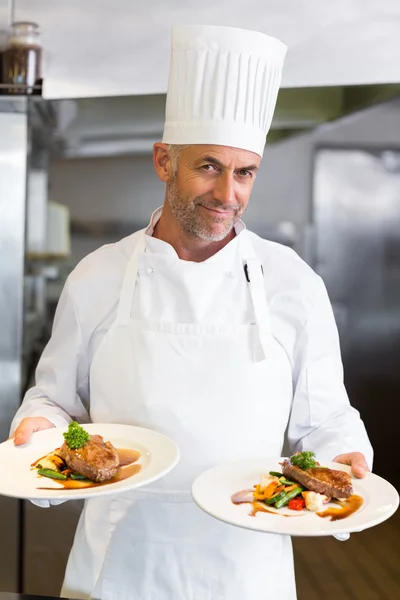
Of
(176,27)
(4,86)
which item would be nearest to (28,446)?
(176,27)

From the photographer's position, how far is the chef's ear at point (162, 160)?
67.7 inches

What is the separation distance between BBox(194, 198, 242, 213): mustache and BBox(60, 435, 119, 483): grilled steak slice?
1.76ft

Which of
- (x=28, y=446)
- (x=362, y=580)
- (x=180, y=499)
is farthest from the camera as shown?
(x=362, y=580)

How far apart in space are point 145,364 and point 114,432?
0.56 feet

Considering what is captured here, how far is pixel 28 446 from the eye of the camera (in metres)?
1.50

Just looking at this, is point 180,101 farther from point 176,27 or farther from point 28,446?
point 28,446

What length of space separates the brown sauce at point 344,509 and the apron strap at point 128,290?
648mm

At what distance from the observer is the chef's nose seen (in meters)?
1.55

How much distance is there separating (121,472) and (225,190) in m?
0.60

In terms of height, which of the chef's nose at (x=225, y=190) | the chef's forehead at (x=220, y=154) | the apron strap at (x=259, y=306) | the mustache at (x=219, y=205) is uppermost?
the chef's forehead at (x=220, y=154)

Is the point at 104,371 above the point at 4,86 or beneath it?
beneath

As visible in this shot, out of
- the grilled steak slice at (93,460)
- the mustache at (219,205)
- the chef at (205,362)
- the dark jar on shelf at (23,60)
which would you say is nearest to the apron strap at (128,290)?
the chef at (205,362)

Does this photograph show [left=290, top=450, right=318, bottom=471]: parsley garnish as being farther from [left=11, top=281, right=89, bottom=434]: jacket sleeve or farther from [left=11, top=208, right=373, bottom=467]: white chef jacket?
[left=11, top=281, right=89, bottom=434]: jacket sleeve

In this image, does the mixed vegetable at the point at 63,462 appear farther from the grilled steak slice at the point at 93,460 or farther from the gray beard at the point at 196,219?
the gray beard at the point at 196,219
